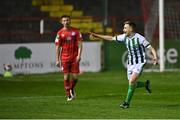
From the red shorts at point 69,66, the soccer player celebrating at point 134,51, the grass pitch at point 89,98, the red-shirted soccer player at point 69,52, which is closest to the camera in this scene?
the grass pitch at point 89,98

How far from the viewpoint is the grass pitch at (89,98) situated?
13.6 m

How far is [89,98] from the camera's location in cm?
1700

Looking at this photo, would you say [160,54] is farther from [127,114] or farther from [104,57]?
[127,114]

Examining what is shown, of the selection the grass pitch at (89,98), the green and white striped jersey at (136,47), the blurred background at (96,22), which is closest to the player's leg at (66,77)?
the grass pitch at (89,98)

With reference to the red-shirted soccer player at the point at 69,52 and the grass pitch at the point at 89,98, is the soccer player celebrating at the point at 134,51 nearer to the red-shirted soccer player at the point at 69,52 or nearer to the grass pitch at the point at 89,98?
the grass pitch at the point at 89,98

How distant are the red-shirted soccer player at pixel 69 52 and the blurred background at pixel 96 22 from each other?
945 cm

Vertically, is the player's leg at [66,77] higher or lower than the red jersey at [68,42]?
lower

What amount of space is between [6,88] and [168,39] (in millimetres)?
9697

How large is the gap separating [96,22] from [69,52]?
626 inches

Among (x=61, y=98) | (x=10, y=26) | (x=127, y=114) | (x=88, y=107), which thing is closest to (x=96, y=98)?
(x=61, y=98)

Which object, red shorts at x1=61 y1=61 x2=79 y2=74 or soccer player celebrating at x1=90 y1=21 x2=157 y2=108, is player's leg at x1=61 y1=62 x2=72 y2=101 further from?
soccer player celebrating at x1=90 y1=21 x2=157 y2=108

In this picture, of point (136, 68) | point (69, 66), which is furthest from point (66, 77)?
point (136, 68)

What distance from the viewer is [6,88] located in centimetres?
2006

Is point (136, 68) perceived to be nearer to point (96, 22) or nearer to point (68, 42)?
point (68, 42)
